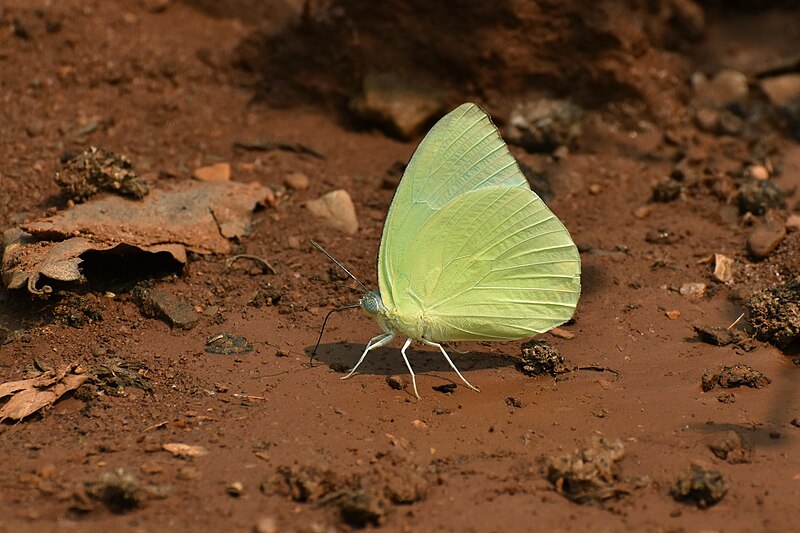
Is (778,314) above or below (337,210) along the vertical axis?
above

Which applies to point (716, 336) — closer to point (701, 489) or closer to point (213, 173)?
point (701, 489)

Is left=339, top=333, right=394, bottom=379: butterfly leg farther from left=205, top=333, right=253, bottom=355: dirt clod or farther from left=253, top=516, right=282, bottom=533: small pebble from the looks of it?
left=253, top=516, right=282, bottom=533: small pebble

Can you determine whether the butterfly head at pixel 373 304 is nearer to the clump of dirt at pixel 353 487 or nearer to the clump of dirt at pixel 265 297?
the clump of dirt at pixel 265 297

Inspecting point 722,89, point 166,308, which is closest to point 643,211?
point 722,89

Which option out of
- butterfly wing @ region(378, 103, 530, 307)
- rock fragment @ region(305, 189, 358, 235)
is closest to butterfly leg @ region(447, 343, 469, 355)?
butterfly wing @ region(378, 103, 530, 307)

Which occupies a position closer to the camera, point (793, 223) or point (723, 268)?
point (723, 268)

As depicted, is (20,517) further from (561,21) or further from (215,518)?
(561,21)

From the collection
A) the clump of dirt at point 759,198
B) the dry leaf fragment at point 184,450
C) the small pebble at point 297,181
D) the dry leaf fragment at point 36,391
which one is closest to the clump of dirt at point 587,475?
the dry leaf fragment at point 184,450
